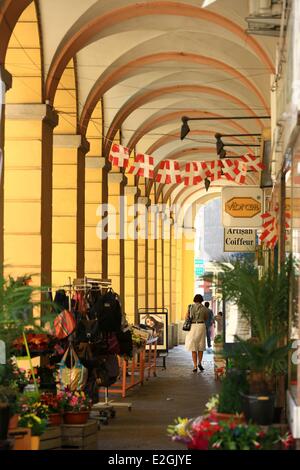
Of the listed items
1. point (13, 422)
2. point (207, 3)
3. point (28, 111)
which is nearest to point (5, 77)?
point (28, 111)

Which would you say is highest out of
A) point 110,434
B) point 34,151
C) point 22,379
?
point 34,151

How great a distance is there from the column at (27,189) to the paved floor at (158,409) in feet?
8.06

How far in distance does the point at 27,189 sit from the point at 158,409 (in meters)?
3.99

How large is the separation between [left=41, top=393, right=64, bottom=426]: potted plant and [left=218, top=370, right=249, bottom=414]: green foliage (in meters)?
Result: 1.86

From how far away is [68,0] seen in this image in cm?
1487

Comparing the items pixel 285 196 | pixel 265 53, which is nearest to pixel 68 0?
pixel 265 53

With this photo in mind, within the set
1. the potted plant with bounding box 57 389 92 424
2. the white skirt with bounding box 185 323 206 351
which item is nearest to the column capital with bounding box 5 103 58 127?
the potted plant with bounding box 57 389 92 424

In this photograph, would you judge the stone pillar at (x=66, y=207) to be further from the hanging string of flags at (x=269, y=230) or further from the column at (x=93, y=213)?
the hanging string of flags at (x=269, y=230)

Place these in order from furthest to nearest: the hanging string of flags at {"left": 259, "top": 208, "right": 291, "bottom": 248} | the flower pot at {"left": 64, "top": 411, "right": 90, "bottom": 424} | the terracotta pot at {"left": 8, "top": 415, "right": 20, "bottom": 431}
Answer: the hanging string of flags at {"left": 259, "top": 208, "right": 291, "bottom": 248} → the flower pot at {"left": 64, "top": 411, "right": 90, "bottom": 424} → the terracotta pot at {"left": 8, "top": 415, "right": 20, "bottom": 431}

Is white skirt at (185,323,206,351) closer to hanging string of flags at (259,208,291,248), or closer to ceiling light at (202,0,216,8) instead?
hanging string of flags at (259,208,291,248)

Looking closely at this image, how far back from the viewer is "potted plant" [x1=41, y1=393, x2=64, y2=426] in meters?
8.69

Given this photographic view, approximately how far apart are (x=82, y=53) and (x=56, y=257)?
3.74m

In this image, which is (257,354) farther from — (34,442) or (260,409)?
(34,442)
